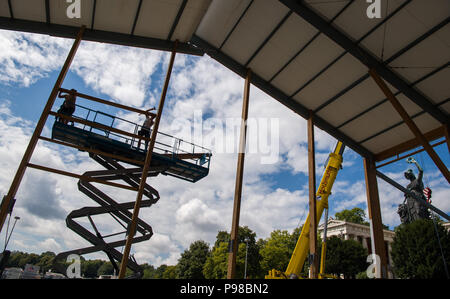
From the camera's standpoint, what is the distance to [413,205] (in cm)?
4809

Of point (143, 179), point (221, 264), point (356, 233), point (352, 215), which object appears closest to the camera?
point (143, 179)

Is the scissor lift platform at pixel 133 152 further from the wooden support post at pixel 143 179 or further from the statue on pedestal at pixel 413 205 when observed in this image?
the statue on pedestal at pixel 413 205

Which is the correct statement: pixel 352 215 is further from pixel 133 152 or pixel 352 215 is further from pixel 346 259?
pixel 133 152

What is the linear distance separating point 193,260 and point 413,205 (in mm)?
38087

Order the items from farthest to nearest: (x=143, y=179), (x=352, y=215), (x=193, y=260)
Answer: (x=352, y=215) → (x=193, y=260) → (x=143, y=179)

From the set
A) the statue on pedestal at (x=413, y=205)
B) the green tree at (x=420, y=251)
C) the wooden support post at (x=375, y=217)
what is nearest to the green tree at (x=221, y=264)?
the green tree at (x=420, y=251)

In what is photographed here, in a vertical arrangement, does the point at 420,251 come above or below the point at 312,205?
above

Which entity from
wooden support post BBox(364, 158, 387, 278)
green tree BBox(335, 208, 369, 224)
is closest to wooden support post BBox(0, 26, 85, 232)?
wooden support post BBox(364, 158, 387, 278)

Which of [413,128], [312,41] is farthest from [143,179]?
[413,128]

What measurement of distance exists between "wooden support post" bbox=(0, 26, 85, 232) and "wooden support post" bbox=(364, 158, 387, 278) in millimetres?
14780

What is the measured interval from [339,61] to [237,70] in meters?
4.62

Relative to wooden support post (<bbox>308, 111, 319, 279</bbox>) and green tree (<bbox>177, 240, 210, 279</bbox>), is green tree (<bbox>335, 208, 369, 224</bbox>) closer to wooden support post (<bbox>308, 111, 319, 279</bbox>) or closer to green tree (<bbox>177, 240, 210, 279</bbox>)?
green tree (<bbox>177, 240, 210, 279</bbox>)

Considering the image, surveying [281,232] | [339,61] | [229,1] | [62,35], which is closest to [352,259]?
[281,232]

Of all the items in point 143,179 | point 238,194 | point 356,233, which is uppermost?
point 356,233
